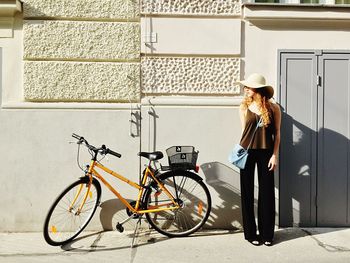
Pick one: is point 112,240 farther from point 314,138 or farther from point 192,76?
point 314,138

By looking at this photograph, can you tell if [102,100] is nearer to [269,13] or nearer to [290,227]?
[269,13]

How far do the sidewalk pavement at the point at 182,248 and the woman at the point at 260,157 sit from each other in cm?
22

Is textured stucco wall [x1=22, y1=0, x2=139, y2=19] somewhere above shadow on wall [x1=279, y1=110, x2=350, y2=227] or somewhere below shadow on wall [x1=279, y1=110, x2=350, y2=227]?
above

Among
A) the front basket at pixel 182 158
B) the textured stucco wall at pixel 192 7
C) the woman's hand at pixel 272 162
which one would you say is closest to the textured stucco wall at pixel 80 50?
the textured stucco wall at pixel 192 7

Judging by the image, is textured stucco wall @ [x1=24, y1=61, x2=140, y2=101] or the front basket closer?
the front basket

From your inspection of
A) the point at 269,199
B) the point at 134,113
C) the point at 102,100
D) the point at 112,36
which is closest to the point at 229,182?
the point at 269,199

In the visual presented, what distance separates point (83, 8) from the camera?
526cm

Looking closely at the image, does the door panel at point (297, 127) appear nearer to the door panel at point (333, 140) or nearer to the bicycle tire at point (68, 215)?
the door panel at point (333, 140)

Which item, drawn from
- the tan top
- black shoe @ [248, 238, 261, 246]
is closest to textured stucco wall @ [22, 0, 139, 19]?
the tan top

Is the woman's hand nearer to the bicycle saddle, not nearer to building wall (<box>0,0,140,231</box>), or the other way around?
the bicycle saddle

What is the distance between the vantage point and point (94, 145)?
5.28 meters

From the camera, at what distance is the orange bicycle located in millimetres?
4836

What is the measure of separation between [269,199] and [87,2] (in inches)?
124

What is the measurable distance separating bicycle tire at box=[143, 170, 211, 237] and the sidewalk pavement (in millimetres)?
156
